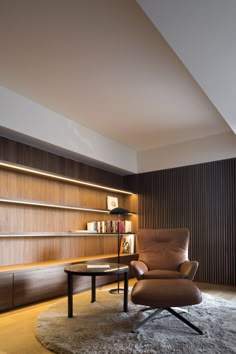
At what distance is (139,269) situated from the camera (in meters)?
3.36

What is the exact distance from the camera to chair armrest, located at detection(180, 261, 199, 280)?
127 inches

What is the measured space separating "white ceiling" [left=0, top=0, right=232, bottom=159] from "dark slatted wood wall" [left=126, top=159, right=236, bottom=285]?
81cm

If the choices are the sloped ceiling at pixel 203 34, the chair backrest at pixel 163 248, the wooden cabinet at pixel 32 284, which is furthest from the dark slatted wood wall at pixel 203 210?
the sloped ceiling at pixel 203 34

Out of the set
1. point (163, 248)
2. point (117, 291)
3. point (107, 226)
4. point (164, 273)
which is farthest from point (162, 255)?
point (107, 226)

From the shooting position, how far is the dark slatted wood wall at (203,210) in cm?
476

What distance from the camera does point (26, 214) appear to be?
13.5 ft

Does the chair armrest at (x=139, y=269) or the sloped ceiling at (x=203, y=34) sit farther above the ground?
the sloped ceiling at (x=203, y=34)

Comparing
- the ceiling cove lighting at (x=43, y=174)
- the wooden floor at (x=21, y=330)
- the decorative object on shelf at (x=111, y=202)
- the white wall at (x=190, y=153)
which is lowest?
the wooden floor at (x=21, y=330)

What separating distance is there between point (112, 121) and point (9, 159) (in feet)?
5.32

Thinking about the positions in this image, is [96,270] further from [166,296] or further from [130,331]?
[166,296]

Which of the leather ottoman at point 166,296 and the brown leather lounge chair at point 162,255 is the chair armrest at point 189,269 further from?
the leather ottoman at point 166,296

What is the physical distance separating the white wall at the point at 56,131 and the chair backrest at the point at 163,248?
1654 mm

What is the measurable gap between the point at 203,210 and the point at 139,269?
2.13 meters

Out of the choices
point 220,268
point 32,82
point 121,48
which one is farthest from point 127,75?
point 220,268
